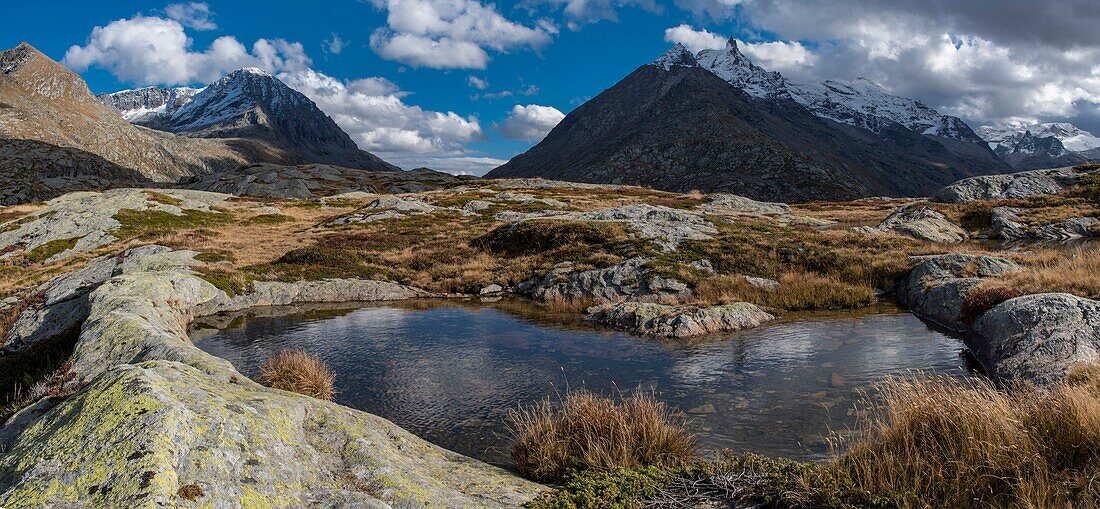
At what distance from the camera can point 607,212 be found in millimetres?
52500

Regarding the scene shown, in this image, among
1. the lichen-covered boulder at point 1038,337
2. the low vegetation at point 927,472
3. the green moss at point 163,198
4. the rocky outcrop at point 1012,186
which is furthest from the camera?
the rocky outcrop at point 1012,186

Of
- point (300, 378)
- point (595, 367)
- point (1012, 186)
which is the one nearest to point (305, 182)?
point (300, 378)

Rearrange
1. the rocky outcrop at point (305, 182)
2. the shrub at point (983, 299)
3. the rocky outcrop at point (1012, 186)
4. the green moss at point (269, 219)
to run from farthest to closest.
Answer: the rocky outcrop at point (305, 182)
the rocky outcrop at point (1012, 186)
the green moss at point (269, 219)
the shrub at point (983, 299)

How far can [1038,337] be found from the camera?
47.6 ft

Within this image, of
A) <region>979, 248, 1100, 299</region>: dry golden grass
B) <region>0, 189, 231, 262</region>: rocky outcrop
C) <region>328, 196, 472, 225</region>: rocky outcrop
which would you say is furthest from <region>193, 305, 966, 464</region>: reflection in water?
<region>328, 196, 472, 225</region>: rocky outcrop

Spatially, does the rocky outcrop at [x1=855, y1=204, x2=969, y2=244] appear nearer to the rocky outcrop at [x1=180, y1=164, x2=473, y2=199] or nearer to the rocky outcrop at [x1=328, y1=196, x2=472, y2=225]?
the rocky outcrop at [x1=328, y1=196, x2=472, y2=225]

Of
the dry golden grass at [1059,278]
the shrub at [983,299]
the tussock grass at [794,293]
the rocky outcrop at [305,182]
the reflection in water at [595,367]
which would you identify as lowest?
the reflection in water at [595,367]

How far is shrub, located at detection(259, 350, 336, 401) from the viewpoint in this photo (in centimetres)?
1338

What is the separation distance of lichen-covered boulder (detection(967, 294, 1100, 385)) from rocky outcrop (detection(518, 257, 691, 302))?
43.1 ft

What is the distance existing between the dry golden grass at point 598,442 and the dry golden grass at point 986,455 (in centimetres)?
266

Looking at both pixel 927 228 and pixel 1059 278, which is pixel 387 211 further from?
pixel 1059 278

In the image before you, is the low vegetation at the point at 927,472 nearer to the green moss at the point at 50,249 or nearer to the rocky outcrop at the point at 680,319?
the rocky outcrop at the point at 680,319

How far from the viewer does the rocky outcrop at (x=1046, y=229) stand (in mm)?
45000

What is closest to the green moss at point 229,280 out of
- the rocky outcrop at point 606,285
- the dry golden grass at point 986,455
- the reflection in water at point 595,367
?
the reflection in water at point 595,367
